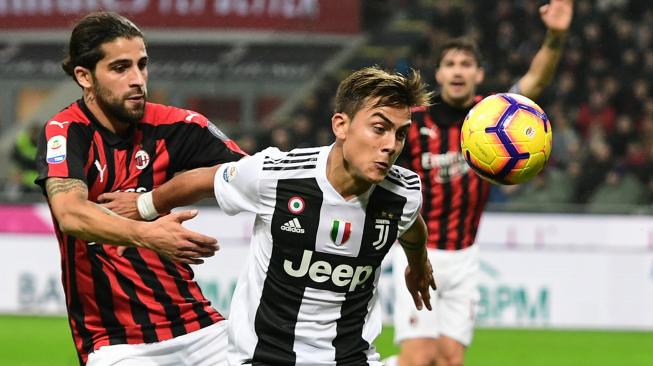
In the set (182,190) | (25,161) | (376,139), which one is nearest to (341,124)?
(376,139)

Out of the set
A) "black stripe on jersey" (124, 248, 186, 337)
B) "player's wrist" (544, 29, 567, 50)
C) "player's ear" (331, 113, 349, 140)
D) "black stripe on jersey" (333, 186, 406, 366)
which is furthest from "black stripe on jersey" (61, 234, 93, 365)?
"player's wrist" (544, 29, 567, 50)

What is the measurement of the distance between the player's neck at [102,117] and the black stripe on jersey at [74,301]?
0.50 metres

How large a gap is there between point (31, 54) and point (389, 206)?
17.3 m

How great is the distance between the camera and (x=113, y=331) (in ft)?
16.0

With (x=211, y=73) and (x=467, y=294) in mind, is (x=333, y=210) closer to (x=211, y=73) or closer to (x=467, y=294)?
(x=467, y=294)

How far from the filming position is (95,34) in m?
4.83

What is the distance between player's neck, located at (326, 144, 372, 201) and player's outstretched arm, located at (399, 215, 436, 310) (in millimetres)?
367

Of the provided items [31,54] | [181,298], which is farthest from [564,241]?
[31,54]

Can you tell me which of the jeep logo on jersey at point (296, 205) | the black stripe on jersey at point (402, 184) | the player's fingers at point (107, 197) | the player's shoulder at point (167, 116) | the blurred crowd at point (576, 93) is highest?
the player's shoulder at point (167, 116)

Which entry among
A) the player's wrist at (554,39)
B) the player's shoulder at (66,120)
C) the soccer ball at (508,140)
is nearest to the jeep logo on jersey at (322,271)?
the player's shoulder at (66,120)

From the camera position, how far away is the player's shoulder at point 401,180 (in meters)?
4.68

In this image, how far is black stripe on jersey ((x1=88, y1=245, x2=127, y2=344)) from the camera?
4848 millimetres

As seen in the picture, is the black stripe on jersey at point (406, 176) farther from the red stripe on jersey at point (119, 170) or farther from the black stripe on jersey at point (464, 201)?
the black stripe on jersey at point (464, 201)

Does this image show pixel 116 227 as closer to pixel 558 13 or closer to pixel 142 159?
pixel 142 159
